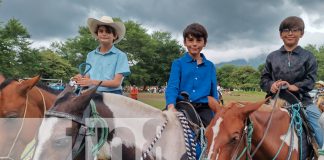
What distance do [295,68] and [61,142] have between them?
3682mm

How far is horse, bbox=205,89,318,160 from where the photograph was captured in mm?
3418

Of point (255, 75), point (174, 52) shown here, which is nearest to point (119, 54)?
point (174, 52)

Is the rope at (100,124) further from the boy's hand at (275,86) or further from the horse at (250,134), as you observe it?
the boy's hand at (275,86)

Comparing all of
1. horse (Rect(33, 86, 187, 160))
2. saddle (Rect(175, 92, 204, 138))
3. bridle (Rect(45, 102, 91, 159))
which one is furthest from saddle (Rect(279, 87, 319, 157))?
bridle (Rect(45, 102, 91, 159))

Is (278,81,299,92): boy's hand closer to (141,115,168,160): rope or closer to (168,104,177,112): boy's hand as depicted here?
(168,104,177,112): boy's hand

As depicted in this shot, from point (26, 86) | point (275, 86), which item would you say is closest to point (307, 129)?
point (275, 86)

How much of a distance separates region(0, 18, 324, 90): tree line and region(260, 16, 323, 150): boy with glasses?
152 feet

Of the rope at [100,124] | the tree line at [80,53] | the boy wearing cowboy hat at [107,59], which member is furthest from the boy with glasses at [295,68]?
the tree line at [80,53]

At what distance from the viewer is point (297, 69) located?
4.85m

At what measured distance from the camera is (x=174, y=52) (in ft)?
286

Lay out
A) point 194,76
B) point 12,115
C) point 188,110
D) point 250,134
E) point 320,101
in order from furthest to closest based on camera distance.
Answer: point 320,101
point 194,76
point 188,110
point 12,115
point 250,134

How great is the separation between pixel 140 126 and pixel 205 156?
0.79 m

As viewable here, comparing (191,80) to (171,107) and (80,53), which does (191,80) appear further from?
(80,53)

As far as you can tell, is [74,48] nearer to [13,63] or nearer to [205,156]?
[13,63]
